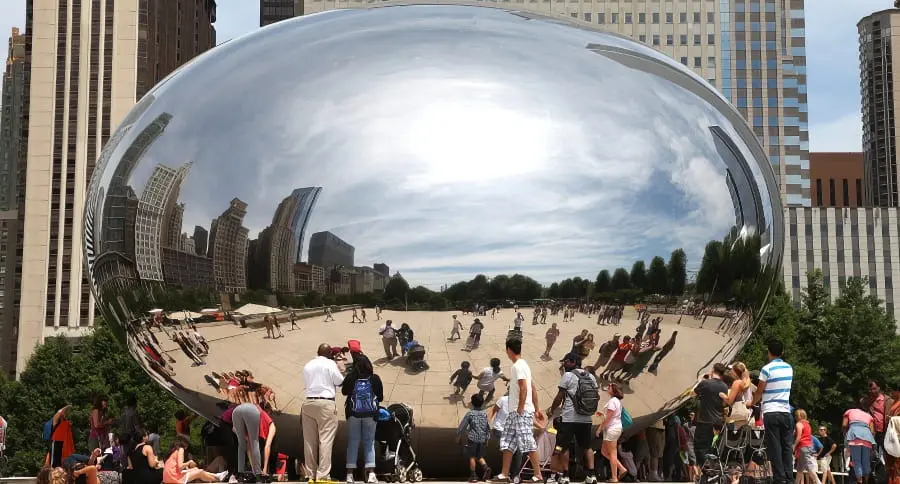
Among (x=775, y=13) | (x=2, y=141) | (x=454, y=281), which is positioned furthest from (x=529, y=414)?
(x=2, y=141)

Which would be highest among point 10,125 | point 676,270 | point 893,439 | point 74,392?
point 10,125

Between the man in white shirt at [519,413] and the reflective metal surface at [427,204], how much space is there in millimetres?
170

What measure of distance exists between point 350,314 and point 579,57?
3453mm

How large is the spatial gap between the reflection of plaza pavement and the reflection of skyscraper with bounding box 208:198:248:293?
1.52ft

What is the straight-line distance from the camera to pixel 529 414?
35.1 feet

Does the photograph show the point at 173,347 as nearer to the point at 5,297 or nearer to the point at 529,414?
the point at 529,414

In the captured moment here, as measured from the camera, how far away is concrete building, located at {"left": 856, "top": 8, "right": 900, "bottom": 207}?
A: 145 m

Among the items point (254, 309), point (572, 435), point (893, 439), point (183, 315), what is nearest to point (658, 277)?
point (572, 435)

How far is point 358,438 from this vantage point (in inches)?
423

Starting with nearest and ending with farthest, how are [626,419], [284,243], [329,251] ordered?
[329,251], [284,243], [626,419]

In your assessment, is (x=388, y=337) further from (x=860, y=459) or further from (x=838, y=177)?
(x=838, y=177)

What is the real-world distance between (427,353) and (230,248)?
2102 mm

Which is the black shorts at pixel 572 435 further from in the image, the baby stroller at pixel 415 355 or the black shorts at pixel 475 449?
the baby stroller at pixel 415 355

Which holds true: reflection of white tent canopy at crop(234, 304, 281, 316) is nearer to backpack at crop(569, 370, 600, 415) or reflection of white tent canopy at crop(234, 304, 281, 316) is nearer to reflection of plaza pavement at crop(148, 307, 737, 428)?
reflection of plaza pavement at crop(148, 307, 737, 428)
